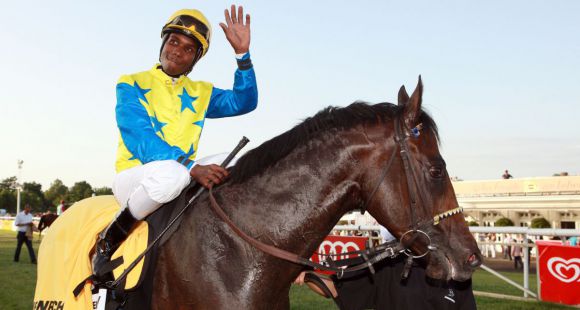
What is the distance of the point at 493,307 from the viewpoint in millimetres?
7777

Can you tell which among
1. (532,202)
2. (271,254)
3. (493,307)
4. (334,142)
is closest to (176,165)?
(271,254)

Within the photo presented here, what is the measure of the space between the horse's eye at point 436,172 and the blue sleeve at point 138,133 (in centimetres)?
124

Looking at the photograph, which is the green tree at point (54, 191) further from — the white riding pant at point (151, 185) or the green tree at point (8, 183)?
the white riding pant at point (151, 185)

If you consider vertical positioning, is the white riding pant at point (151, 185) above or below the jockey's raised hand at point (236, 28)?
below

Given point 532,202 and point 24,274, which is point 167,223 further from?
point 532,202

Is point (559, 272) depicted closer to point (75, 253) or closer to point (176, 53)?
point (176, 53)

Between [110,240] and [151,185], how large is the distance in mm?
535

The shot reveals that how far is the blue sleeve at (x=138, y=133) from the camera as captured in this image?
8.83 feet

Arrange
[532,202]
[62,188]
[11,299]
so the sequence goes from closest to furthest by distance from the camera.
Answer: [11,299] < [532,202] < [62,188]

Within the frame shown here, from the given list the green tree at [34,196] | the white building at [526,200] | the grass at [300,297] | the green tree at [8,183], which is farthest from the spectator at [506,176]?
the green tree at [8,183]

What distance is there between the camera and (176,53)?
310 centimetres

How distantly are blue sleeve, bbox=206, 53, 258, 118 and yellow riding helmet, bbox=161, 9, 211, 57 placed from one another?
28cm

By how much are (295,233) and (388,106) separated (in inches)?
32.1

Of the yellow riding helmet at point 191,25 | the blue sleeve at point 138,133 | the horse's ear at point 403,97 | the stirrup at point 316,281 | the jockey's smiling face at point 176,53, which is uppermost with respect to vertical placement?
the yellow riding helmet at point 191,25
